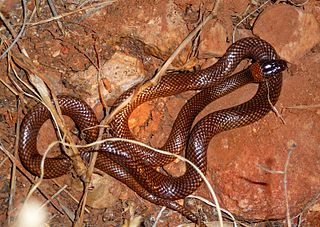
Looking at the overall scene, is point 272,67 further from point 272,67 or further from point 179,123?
point 179,123

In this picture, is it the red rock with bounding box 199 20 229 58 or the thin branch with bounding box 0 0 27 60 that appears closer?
the thin branch with bounding box 0 0 27 60

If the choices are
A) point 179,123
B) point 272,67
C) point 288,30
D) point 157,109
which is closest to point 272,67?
point 272,67

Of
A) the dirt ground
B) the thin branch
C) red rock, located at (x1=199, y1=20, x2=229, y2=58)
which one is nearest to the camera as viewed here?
the thin branch

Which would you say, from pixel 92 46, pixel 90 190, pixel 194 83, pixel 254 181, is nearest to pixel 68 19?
pixel 92 46

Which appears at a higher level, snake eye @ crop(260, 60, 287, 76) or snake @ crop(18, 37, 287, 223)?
snake eye @ crop(260, 60, 287, 76)

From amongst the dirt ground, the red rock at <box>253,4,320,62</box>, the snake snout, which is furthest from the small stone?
the red rock at <box>253,4,320,62</box>

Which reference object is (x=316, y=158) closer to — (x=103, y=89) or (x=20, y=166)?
(x=103, y=89)

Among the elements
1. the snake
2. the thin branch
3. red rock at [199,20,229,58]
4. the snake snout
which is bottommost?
the snake

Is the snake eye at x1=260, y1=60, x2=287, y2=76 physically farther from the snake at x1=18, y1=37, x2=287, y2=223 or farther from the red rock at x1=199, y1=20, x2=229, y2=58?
the red rock at x1=199, y1=20, x2=229, y2=58

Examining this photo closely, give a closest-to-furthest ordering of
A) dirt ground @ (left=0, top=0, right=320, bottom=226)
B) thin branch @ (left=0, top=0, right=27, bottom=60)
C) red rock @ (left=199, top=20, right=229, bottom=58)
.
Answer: thin branch @ (left=0, top=0, right=27, bottom=60) < dirt ground @ (left=0, top=0, right=320, bottom=226) < red rock @ (left=199, top=20, right=229, bottom=58)
